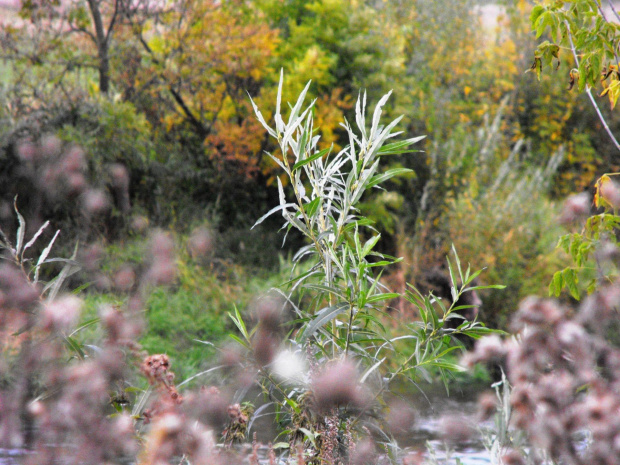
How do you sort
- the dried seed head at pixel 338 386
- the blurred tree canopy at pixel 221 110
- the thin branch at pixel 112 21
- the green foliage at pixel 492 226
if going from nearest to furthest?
the dried seed head at pixel 338 386 < the green foliage at pixel 492 226 < the blurred tree canopy at pixel 221 110 < the thin branch at pixel 112 21

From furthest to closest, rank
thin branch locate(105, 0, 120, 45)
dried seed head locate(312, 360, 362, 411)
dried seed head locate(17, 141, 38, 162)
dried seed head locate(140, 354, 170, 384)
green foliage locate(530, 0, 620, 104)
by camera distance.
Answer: thin branch locate(105, 0, 120, 45), dried seed head locate(17, 141, 38, 162), green foliage locate(530, 0, 620, 104), dried seed head locate(312, 360, 362, 411), dried seed head locate(140, 354, 170, 384)

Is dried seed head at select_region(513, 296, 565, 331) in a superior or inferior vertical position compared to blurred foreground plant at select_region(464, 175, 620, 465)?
superior

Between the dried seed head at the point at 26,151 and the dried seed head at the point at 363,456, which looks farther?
the dried seed head at the point at 26,151

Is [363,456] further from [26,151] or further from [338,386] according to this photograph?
[26,151]

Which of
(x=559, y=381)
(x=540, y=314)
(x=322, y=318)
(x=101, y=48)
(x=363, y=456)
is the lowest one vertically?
(x=363, y=456)

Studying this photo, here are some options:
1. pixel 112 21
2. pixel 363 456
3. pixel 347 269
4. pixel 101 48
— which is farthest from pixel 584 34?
pixel 101 48

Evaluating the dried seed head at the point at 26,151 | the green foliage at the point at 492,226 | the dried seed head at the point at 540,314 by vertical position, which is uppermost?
the dried seed head at the point at 540,314

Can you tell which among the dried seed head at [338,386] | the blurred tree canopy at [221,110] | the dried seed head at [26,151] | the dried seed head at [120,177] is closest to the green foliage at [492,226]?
the blurred tree canopy at [221,110]

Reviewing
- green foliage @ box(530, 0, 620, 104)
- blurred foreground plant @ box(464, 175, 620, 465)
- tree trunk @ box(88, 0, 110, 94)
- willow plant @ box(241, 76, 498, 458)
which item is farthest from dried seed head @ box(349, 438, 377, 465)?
tree trunk @ box(88, 0, 110, 94)

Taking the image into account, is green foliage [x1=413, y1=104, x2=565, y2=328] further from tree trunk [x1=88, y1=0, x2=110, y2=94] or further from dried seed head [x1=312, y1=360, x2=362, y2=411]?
dried seed head [x1=312, y1=360, x2=362, y2=411]

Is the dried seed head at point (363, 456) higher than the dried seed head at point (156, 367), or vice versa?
the dried seed head at point (156, 367)

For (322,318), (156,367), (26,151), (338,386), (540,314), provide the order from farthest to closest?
1. (26,151)
2. (322,318)
3. (338,386)
4. (156,367)
5. (540,314)

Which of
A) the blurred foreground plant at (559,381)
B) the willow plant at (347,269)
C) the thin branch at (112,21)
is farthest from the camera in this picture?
the thin branch at (112,21)

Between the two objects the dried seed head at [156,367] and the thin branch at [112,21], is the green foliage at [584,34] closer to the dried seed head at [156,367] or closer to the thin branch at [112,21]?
the dried seed head at [156,367]
